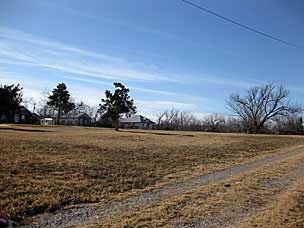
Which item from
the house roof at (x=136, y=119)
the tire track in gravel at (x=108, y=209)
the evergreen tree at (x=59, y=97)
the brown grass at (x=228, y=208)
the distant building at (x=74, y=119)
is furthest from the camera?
the house roof at (x=136, y=119)

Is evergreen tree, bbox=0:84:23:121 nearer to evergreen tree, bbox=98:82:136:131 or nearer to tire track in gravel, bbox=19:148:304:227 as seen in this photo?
evergreen tree, bbox=98:82:136:131

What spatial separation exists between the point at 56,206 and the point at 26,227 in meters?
1.39

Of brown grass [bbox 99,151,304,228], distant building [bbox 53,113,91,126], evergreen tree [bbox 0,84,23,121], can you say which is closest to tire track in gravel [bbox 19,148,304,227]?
brown grass [bbox 99,151,304,228]

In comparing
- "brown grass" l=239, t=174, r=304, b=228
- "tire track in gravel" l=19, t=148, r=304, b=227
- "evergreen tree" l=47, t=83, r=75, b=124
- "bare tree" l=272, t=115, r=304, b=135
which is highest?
"evergreen tree" l=47, t=83, r=75, b=124

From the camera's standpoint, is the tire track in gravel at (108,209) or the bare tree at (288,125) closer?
the tire track in gravel at (108,209)

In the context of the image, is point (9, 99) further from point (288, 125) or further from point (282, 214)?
point (288, 125)

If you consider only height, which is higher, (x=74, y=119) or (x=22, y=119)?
Answer: (x=74, y=119)

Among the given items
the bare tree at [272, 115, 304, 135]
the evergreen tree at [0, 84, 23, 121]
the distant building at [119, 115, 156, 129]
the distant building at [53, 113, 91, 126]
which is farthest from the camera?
the distant building at [119, 115, 156, 129]

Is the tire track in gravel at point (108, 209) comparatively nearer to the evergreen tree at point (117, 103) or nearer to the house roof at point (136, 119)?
the evergreen tree at point (117, 103)

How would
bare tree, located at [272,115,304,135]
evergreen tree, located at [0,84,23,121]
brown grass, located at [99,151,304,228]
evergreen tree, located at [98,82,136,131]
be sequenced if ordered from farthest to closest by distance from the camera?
1. bare tree, located at [272,115,304,135]
2. evergreen tree, located at [98,82,136,131]
3. evergreen tree, located at [0,84,23,121]
4. brown grass, located at [99,151,304,228]

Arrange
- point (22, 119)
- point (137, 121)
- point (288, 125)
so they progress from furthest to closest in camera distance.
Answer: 1. point (137, 121)
2. point (22, 119)
3. point (288, 125)

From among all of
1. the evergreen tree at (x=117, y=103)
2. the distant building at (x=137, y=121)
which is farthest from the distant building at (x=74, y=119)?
the evergreen tree at (x=117, y=103)

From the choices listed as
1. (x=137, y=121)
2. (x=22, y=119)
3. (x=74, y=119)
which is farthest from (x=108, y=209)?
(x=137, y=121)

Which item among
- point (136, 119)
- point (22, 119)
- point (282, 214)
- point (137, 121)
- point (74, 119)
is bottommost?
point (282, 214)
